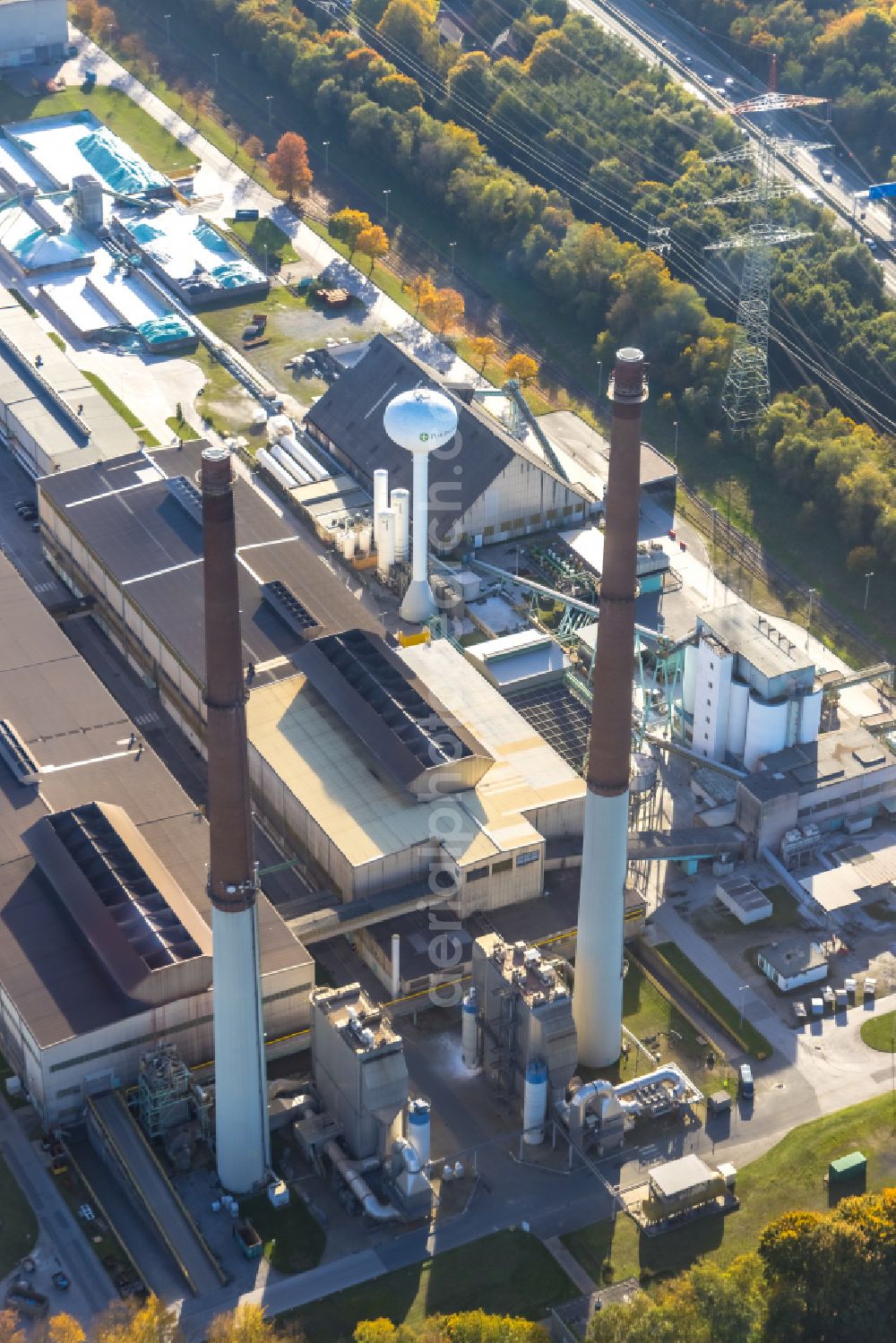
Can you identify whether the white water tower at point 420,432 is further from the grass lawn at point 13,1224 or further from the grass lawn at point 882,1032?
the grass lawn at point 13,1224

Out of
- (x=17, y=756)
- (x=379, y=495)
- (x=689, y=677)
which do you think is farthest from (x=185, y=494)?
(x=689, y=677)

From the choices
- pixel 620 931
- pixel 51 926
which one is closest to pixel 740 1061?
pixel 620 931

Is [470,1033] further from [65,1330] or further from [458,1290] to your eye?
[65,1330]

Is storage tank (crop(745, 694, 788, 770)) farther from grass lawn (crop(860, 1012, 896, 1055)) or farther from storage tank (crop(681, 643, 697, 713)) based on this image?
grass lawn (crop(860, 1012, 896, 1055))

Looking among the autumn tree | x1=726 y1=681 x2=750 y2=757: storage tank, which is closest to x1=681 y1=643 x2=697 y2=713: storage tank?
x1=726 y1=681 x2=750 y2=757: storage tank

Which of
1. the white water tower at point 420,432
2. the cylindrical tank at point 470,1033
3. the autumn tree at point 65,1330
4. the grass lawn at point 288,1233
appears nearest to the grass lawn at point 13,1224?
the autumn tree at point 65,1330

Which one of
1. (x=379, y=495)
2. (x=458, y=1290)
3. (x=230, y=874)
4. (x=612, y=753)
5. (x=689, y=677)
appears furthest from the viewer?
(x=379, y=495)

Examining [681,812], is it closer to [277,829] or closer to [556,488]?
[277,829]
